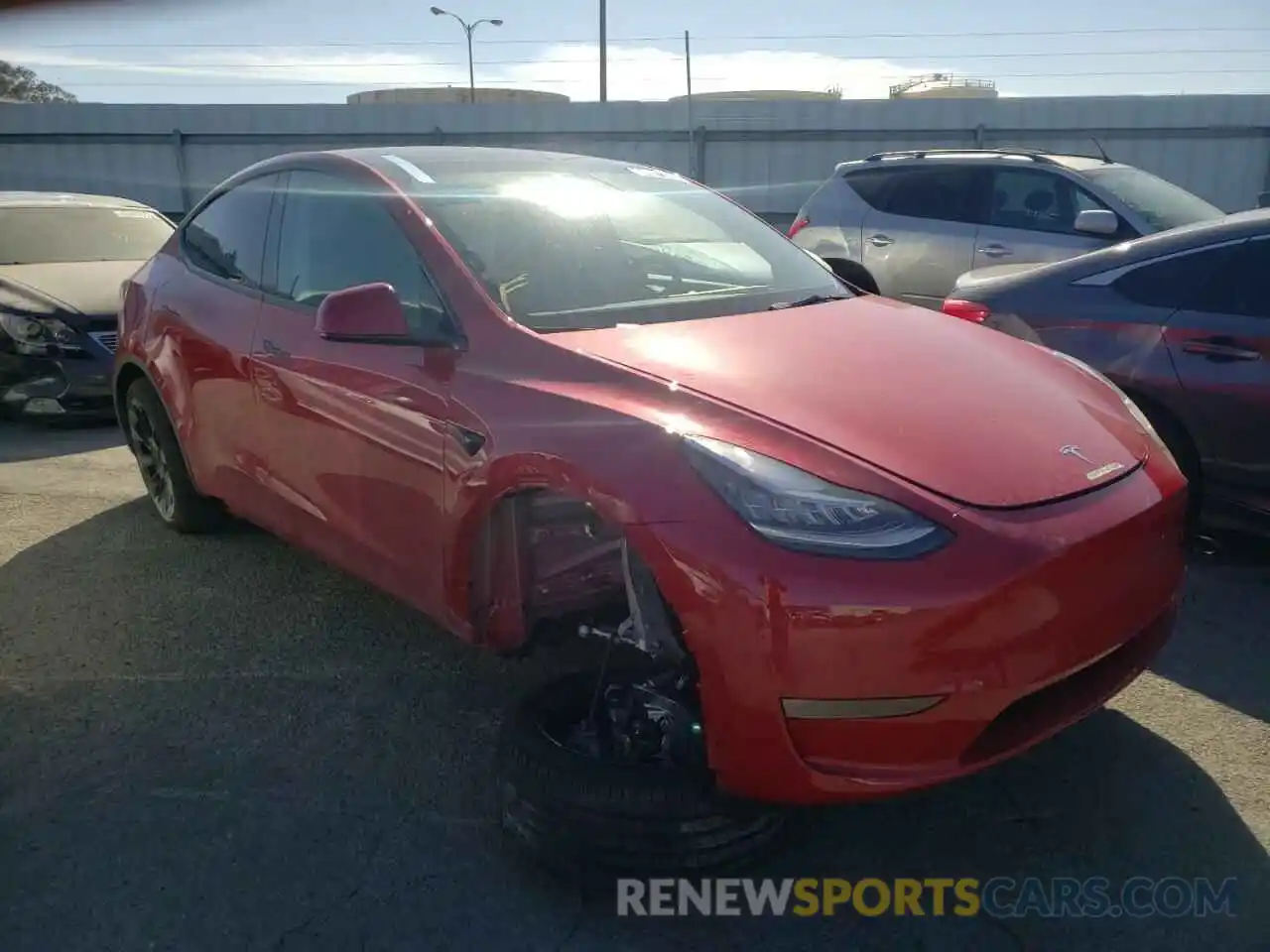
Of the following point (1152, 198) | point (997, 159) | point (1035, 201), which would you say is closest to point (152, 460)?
point (1035, 201)

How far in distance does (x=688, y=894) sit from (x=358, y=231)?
7.15 feet

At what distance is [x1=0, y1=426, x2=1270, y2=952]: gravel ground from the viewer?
7.35ft

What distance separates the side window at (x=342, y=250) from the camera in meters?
2.97

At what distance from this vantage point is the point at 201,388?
12.8 ft

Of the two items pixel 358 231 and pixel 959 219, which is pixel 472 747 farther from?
pixel 959 219

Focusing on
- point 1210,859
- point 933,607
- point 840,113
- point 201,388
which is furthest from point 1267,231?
point 840,113

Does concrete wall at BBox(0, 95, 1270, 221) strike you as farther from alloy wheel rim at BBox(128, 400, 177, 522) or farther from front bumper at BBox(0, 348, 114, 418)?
alloy wheel rim at BBox(128, 400, 177, 522)

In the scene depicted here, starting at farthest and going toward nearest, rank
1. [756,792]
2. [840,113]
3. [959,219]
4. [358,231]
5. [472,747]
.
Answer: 1. [840,113]
2. [959,219]
3. [358,231]
4. [472,747]
5. [756,792]

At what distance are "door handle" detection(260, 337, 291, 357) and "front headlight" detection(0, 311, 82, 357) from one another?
386 cm

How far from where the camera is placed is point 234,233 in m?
3.99

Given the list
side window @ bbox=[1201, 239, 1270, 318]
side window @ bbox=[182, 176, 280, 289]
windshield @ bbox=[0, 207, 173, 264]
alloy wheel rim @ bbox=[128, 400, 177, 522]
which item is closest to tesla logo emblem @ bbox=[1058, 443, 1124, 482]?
side window @ bbox=[1201, 239, 1270, 318]

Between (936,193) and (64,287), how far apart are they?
635cm

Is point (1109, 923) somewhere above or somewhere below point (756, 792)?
below

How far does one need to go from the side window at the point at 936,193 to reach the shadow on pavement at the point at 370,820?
5844 millimetres
